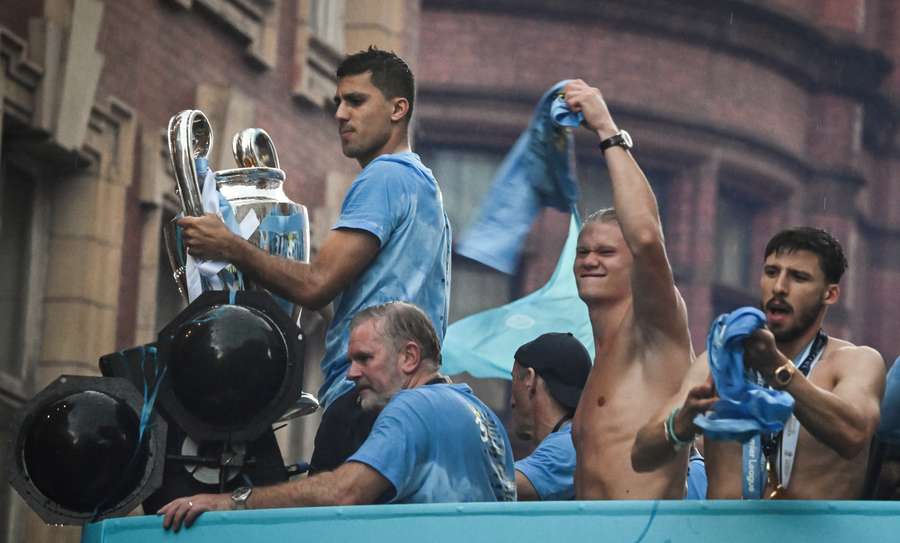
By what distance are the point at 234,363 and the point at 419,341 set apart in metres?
0.61

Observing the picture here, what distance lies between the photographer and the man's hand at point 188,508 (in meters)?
6.57

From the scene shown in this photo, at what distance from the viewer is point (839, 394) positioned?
6.62m

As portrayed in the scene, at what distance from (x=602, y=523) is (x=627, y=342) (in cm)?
113

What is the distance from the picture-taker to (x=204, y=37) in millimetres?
17188

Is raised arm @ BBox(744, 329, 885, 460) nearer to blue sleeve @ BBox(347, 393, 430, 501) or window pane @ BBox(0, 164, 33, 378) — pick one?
blue sleeve @ BBox(347, 393, 430, 501)

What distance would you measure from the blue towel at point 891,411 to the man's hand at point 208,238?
1934 millimetres

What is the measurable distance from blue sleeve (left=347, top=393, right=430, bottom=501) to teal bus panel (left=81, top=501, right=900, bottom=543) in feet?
0.69

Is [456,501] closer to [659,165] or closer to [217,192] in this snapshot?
[217,192]

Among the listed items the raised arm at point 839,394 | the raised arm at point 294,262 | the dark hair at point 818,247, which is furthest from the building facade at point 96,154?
the raised arm at point 839,394

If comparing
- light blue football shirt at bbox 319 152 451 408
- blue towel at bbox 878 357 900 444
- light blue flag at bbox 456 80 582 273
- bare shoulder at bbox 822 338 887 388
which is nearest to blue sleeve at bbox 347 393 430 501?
light blue football shirt at bbox 319 152 451 408

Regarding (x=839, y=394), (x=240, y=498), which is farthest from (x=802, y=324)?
(x=240, y=498)

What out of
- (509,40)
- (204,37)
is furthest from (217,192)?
(509,40)

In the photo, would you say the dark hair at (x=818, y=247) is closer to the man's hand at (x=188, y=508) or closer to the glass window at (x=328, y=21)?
the man's hand at (x=188, y=508)

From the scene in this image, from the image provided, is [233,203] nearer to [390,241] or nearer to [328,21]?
[390,241]
